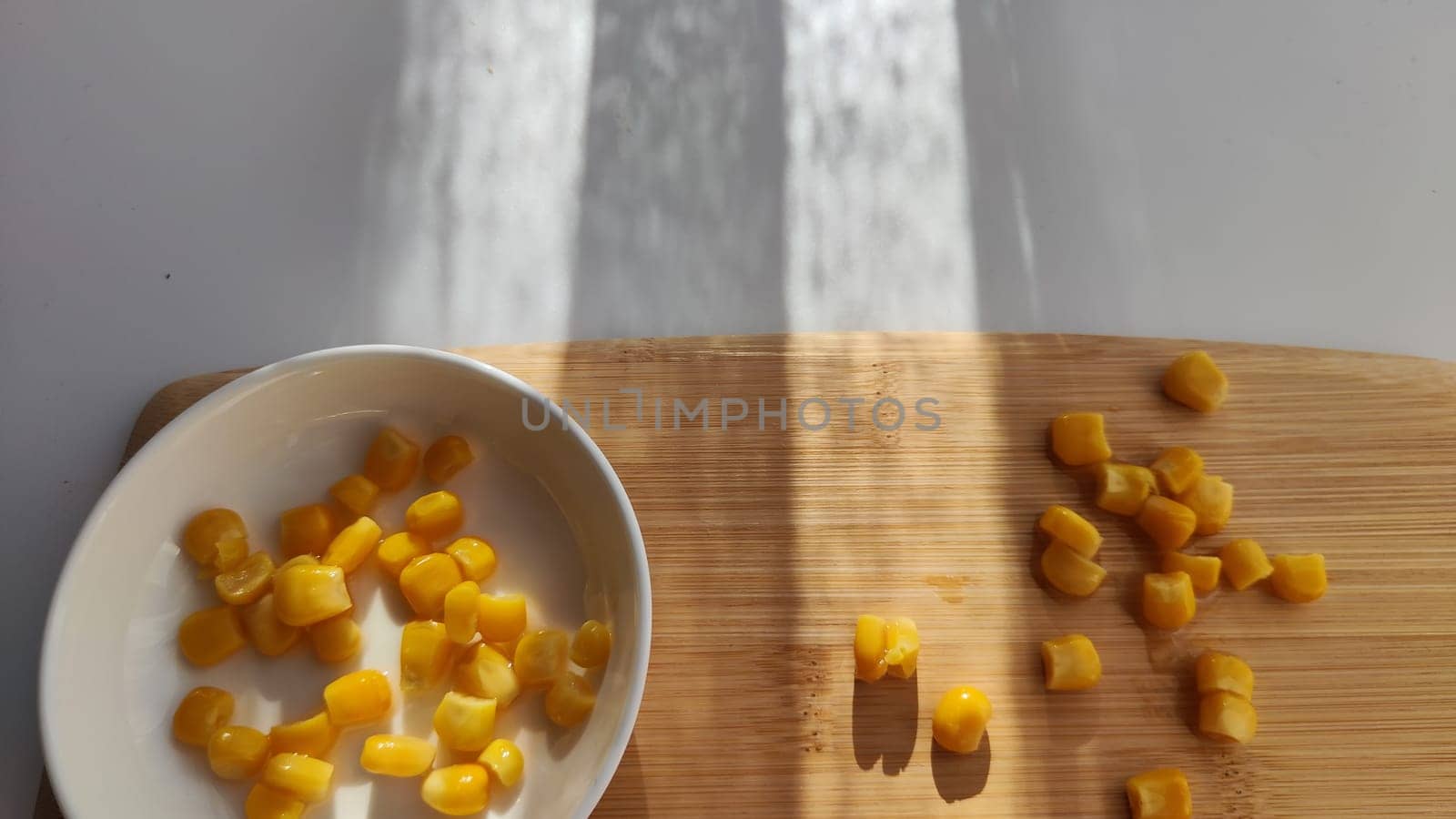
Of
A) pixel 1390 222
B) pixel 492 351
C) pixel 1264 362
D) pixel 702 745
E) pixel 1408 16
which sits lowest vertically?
pixel 702 745

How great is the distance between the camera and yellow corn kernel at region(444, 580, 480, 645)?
0.97 meters

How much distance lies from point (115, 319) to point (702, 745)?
0.92 m

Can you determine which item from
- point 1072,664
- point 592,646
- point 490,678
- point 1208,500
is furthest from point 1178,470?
point 490,678

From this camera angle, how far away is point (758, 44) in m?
1.42

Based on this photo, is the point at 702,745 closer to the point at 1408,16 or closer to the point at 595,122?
the point at 595,122

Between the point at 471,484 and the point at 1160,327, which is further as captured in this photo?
the point at 1160,327

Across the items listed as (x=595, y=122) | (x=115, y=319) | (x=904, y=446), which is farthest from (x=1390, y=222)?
(x=115, y=319)

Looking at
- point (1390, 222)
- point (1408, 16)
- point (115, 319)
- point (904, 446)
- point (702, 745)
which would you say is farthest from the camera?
point (1408, 16)

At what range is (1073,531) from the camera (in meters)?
1.07

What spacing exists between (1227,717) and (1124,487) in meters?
0.26

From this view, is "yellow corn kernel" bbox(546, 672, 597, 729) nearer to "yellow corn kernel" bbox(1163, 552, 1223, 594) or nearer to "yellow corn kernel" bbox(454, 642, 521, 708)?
"yellow corn kernel" bbox(454, 642, 521, 708)

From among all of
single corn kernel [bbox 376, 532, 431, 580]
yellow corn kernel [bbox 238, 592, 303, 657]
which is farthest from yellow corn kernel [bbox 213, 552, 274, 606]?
single corn kernel [bbox 376, 532, 431, 580]

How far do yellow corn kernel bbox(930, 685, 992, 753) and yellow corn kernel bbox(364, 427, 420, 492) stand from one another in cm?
62

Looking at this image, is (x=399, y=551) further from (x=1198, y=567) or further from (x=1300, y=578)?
(x=1300, y=578)
